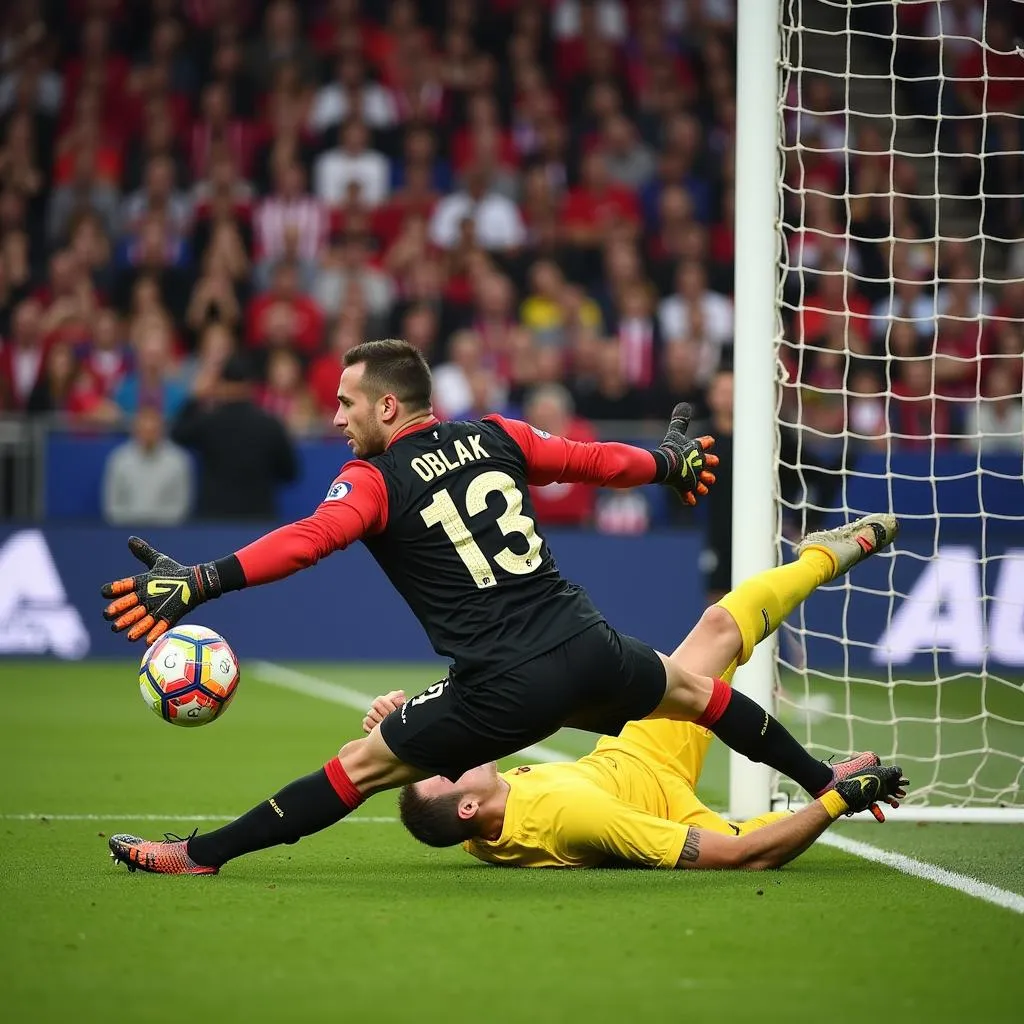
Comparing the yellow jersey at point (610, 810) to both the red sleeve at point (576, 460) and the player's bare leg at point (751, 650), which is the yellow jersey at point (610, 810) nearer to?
the player's bare leg at point (751, 650)

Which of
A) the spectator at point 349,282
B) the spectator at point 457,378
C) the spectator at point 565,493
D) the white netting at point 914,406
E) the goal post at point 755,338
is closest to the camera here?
the goal post at point 755,338

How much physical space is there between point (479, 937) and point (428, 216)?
13105 mm

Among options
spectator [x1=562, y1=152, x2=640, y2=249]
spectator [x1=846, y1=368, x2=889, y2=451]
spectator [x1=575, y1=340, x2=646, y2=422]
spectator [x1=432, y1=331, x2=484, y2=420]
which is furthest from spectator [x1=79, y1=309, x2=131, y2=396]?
spectator [x1=846, y1=368, x2=889, y2=451]

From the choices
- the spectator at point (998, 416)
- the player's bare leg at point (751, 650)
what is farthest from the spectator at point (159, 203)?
the player's bare leg at point (751, 650)

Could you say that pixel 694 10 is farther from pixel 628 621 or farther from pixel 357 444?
pixel 357 444

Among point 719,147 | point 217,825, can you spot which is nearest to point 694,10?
point 719,147

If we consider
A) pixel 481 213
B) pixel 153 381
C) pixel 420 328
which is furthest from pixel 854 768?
pixel 481 213

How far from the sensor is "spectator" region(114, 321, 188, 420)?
1460 cm

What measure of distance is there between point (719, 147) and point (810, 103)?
120 centimetres

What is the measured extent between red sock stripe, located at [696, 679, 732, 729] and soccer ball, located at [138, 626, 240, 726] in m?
1.50

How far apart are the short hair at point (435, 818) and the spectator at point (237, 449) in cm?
798

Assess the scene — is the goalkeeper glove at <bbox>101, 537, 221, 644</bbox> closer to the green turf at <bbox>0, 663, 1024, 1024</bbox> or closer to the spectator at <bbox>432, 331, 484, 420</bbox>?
the green turf at <bbox>0, 663, 1024, 1024</bbox>

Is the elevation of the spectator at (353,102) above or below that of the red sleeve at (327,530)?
above

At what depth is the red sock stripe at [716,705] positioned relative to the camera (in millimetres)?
5512
